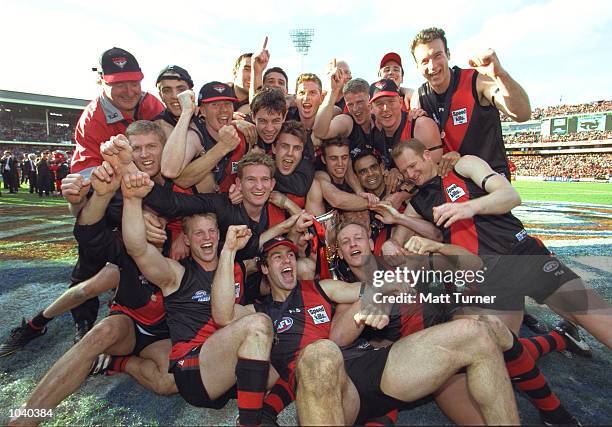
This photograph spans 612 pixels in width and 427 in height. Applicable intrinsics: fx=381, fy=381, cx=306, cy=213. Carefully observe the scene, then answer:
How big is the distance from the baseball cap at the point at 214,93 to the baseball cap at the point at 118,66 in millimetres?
655

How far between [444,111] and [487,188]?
44.7 inches

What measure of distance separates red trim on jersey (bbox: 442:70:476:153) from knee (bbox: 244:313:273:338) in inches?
107

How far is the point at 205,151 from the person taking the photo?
3680mm

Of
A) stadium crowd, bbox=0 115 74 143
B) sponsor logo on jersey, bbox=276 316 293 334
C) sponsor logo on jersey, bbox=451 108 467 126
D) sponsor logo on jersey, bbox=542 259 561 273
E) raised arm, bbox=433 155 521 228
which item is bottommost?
sponsor logo on jersey, bbox=276 316 293 334

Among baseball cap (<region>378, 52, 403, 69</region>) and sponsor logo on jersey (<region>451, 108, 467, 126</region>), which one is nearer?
sponsor logo on jersey (<region>451, 108, 467, 126</region>)

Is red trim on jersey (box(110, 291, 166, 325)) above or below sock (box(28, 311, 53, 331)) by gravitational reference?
above

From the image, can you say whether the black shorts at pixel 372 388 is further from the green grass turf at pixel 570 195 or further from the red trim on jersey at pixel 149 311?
the green grass turf at pixel 570 195

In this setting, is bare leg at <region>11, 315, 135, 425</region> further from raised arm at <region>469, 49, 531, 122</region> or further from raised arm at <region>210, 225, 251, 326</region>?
raised arm at <region>469, 49, 531, 122</region>

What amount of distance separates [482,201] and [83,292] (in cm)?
365

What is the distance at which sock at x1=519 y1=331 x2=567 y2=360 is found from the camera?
3084 millimetres

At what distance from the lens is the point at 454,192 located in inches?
132

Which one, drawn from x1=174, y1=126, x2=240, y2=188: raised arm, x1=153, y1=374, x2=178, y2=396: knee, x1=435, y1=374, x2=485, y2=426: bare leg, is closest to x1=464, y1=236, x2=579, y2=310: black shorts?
x1=435, y1=374, x2=485, y2=426: bare leg

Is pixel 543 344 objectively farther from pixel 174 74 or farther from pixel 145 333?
pixel 174 74

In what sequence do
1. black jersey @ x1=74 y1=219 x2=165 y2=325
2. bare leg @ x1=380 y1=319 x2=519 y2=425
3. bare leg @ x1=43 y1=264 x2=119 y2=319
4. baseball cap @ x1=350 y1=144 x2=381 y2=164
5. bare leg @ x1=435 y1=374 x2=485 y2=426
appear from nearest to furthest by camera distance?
bare leg @ x1=380 y1=319 x2=519 y2=425 → bare leg @ x1=435 y1=374 x2=485 y2=426 → black jersey @ x1=74 y1=219 x2=165 y2=325 → bare leg @ x1=43 y1=264 x2=119 y2=319 → baseball cap @ x1=350 y1=144 x2=381 y2=164
